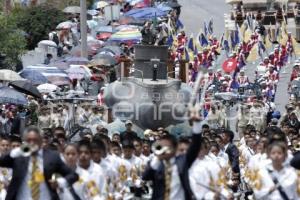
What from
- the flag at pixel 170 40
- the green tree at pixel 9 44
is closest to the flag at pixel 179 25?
the flag at pixel 170 40

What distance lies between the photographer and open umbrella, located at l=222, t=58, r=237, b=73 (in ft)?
152

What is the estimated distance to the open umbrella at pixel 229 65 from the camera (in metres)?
46.2

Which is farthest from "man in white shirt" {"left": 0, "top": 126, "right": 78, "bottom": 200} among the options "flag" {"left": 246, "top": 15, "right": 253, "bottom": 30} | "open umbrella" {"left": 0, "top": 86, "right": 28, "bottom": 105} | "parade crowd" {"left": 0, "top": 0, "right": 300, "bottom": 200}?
"flag" {"left": 246, "top": 15, "right": 253, "bottom": 30}

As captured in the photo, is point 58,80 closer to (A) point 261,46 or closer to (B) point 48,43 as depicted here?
(A) point 261,46

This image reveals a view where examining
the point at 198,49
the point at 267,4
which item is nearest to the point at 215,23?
the point at 267,4

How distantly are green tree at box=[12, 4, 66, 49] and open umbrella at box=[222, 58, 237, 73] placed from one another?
1261cm

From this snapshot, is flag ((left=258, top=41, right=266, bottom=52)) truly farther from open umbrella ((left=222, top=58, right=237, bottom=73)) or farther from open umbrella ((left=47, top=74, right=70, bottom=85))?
open umbrella ((left=47, top=74, right=70, bottom=85))

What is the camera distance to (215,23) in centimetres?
6569

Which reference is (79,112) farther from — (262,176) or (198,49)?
(262,176)

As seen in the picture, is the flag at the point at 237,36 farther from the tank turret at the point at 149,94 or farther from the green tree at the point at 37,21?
the tank turret at the point at 149,94

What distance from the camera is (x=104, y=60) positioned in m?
49.2

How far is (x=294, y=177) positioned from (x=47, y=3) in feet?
156

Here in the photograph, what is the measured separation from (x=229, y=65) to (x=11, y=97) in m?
12.3

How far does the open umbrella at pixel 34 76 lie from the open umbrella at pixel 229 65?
6.76 metres
